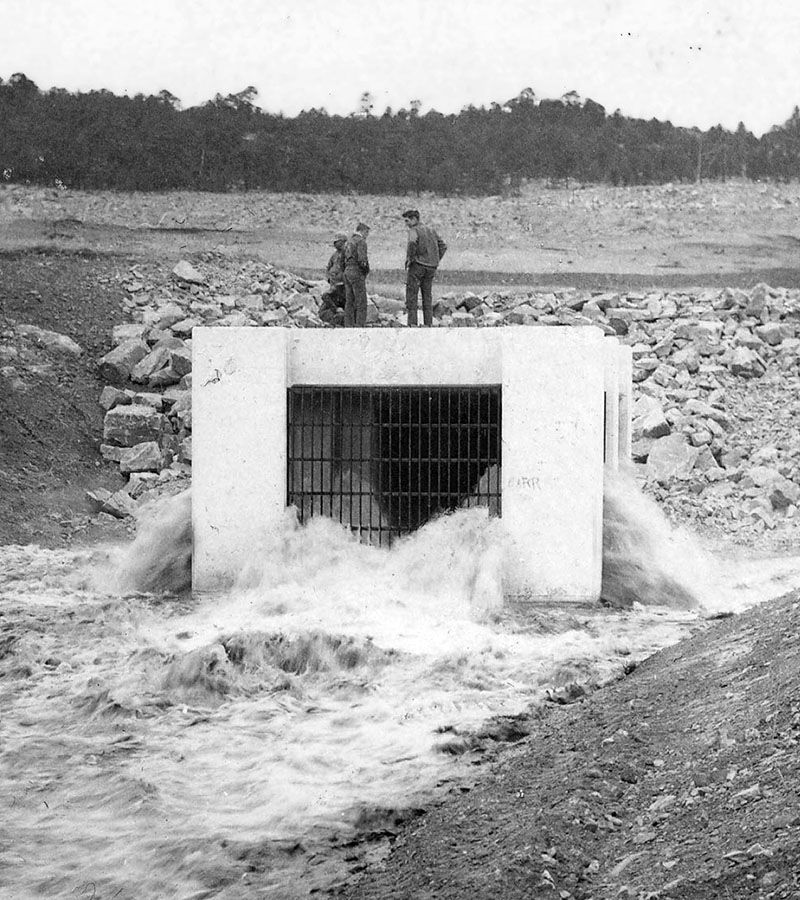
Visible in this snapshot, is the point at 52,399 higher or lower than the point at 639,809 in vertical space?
higher

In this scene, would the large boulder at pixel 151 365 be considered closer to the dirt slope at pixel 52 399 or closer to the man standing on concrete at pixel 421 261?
the dirt slope at pixel 52 399

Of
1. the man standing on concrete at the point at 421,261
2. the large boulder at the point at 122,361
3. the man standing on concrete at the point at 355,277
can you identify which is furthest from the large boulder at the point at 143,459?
the man standing on concrete at the point at 421,261

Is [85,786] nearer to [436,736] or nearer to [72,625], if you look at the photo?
[436,736]

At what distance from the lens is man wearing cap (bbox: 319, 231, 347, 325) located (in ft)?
44.1

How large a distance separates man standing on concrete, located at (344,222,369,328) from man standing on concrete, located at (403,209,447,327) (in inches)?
18.9

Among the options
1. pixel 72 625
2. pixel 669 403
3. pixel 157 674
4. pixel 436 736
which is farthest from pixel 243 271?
pixel 436 736

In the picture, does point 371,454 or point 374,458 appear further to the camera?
point 371,454

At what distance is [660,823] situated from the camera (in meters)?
5.10

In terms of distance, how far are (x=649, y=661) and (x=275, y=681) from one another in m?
2.66

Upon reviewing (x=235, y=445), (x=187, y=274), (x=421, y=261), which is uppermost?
(x=187, y=274)

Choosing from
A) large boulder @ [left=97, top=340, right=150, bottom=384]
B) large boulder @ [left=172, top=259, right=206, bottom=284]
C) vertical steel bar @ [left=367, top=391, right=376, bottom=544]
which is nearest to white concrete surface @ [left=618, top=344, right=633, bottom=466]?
vertical steel bar @ [left=367, top=391, right=376, bottom=544]

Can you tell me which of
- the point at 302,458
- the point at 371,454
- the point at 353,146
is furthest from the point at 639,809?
the point at 353,146

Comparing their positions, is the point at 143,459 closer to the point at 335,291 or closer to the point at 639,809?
the point at 335,291

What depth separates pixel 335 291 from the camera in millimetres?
13695
